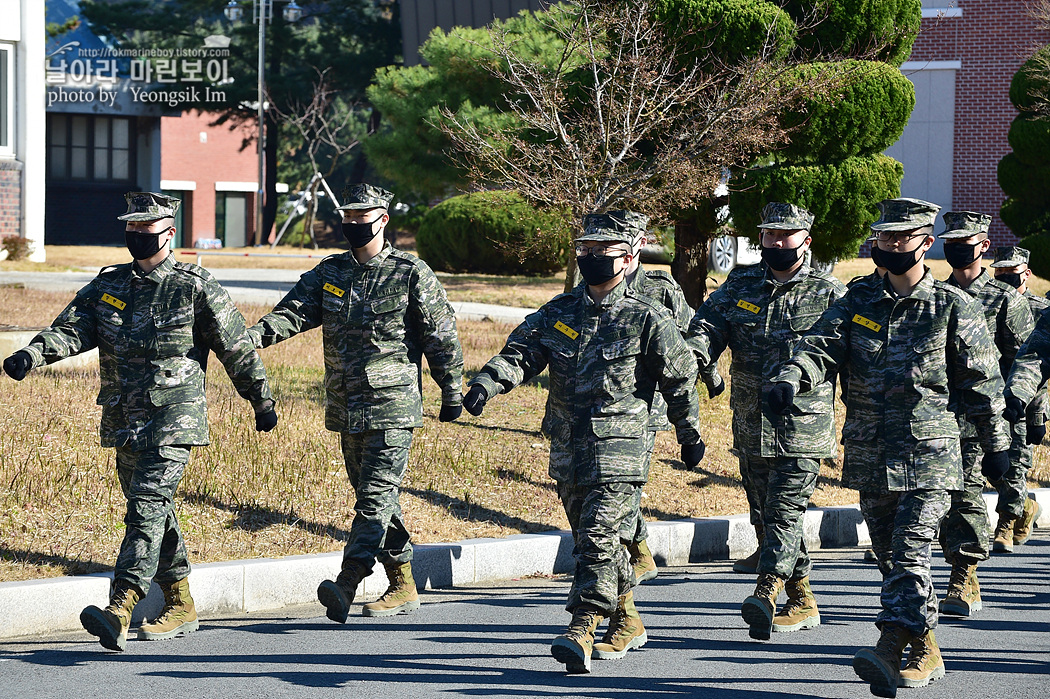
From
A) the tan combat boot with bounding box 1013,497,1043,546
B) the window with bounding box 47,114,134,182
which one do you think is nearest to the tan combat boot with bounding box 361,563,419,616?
the tan combat boot with bounding box 1013,497,1043,546

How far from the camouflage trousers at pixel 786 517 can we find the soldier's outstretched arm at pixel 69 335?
3.50m

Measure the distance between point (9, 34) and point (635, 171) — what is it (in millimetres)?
19289

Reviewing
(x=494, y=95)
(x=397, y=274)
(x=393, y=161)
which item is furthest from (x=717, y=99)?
(x=393, y=161)

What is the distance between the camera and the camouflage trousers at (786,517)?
6.80 meters

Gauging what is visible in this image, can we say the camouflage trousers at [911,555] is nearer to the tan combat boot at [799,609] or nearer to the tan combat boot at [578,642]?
the tan combat boot at [799,609]

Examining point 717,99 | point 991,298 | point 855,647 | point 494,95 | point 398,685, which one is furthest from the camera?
point 494,95

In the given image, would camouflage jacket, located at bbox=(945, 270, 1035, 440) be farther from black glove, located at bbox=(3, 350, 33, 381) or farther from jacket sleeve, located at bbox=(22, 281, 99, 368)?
black glove, located at bbox=(3, 350, 33, 381)

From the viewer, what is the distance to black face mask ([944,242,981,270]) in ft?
25.7

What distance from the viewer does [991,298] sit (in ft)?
27.7

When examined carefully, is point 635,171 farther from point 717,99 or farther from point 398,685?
point 398,685

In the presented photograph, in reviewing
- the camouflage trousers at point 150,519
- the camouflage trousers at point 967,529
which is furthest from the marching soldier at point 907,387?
the camouflage trousers at point 150,519

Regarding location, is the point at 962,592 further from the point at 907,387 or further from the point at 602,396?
the point at 602,396

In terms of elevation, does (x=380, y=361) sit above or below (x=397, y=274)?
below

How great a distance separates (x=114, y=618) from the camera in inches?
240
